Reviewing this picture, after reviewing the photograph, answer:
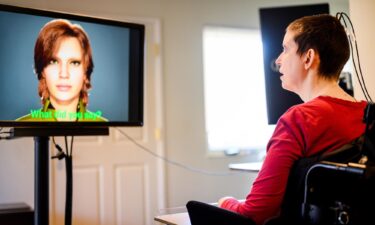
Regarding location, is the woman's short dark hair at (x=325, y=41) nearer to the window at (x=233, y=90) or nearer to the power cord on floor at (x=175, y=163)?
the power cord on floor at (x=175, y=163)

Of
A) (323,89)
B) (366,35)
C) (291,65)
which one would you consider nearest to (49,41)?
(291,65)

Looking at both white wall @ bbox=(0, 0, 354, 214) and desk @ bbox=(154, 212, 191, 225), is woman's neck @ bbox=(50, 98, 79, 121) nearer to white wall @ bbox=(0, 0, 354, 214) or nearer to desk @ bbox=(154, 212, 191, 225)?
desk @ bbox=(154, 212, 191, 225)

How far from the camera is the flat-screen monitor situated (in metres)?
1.74

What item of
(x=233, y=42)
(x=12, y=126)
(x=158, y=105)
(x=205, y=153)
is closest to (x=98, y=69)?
(x=12, y=126)

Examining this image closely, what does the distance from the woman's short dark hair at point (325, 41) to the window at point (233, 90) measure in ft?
8.55

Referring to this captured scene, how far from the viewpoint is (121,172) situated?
343cm

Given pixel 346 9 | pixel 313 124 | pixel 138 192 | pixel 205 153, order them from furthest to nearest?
pixel 346 9
pixel 205 153
pixel 138 192
pixel 313 124

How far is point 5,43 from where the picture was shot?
1.73 meters

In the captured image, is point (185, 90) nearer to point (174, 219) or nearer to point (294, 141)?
point (174, 219)

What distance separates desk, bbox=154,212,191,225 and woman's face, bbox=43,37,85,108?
2.42ft

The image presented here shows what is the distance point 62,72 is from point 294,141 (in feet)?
3.87

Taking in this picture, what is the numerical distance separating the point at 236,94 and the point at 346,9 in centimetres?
159

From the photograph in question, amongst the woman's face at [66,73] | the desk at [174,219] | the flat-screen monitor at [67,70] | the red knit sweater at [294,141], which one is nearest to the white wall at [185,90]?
the flat-screen monitor at [67,70]

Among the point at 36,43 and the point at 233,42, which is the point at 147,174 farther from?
the point at 36,43
